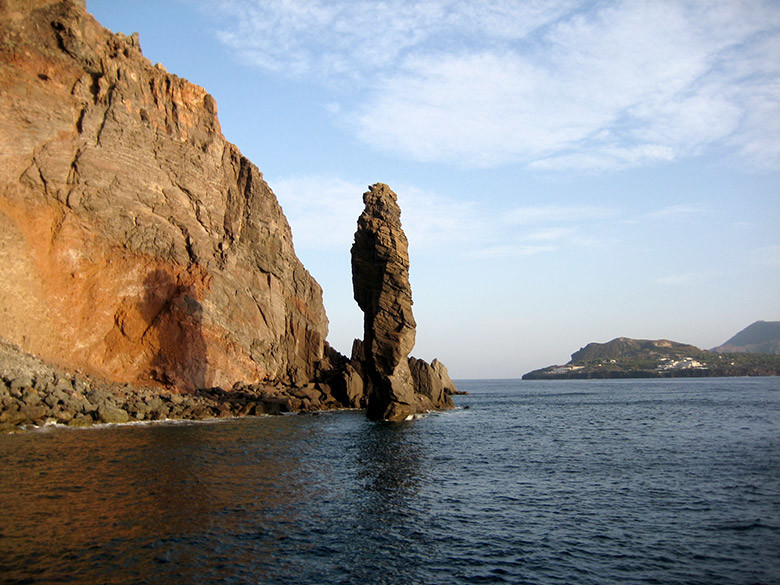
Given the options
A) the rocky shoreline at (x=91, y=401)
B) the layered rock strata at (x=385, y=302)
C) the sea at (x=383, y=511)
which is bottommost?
the sea at (x=383, y=511)

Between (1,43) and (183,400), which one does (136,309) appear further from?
(1,43)

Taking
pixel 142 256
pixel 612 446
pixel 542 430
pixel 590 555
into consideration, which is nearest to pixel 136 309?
pixel 142 256

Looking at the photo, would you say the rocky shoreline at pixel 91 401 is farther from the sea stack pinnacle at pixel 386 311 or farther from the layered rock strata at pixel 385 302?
the sea stack pinnacle at pixel 386 311

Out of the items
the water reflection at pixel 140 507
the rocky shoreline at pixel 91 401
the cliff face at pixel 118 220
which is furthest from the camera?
the cliff face at pixel 118 220

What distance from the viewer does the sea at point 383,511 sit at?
44.0 feet

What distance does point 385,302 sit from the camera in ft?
166

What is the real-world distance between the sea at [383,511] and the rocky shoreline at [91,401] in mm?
4302

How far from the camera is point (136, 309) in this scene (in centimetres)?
5753

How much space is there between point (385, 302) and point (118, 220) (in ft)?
99.5

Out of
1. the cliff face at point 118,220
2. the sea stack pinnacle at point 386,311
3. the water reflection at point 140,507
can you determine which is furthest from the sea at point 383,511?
the cliff face at point 118,220

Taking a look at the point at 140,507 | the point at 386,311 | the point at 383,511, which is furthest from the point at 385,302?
the point at 140,507

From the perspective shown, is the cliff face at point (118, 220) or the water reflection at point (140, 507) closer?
the water reflection at point (140, 507)

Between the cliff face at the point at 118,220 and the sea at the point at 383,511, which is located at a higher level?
the cliff face at the point at 118,220

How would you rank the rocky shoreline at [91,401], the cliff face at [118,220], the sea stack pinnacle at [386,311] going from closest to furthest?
the rocky shoreline at [91,401] → the sea stack pinnacle at [386,311] → the cliff face at [118,220]
